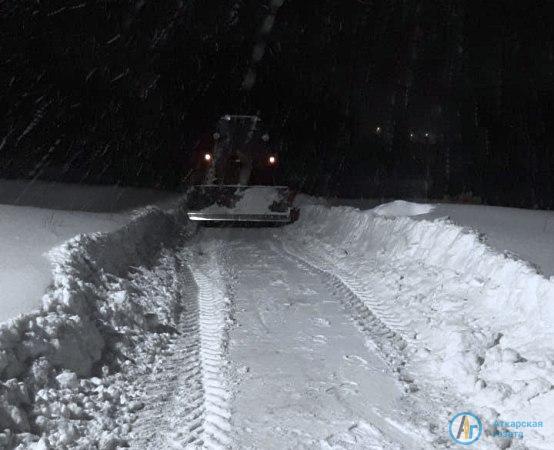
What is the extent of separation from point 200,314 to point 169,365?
160 cm

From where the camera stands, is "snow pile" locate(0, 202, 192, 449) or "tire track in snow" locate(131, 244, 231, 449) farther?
"tire track in snow" locate(131, 244, 231, 449)

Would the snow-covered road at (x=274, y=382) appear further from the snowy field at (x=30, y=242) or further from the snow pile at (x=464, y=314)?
the snowy field at (x=30, y=242)

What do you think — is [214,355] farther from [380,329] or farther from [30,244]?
[30,244]

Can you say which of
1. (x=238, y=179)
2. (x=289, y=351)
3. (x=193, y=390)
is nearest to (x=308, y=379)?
(x=289, y=351)

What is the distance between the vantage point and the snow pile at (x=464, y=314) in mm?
4301

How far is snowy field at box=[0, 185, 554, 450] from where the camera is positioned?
12.7 feet

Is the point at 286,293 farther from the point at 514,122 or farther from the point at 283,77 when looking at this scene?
the point at 283,77

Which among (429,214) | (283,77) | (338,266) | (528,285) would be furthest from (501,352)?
(283,77)

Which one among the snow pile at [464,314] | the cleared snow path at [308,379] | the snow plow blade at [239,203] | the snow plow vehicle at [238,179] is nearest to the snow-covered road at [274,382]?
the cleared snow path at [308,379]

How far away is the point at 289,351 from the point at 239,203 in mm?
8962

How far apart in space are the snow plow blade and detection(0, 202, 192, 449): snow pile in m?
6.32

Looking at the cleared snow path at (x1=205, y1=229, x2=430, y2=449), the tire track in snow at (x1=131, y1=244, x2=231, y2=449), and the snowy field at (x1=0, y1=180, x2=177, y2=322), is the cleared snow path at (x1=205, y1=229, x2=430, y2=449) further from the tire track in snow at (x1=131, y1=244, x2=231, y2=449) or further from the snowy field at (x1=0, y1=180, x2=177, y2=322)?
the snowy field at (x1=0, y1=180, x2=177, y2=322)

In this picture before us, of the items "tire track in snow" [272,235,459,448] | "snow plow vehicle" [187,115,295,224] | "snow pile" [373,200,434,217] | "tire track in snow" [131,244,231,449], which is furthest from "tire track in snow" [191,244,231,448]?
"snow plow vehicle" [187,115,295,224]

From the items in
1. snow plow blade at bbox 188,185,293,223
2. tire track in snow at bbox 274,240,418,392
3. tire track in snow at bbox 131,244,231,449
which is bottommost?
tire track in snow at bbox 131,244,231,449
